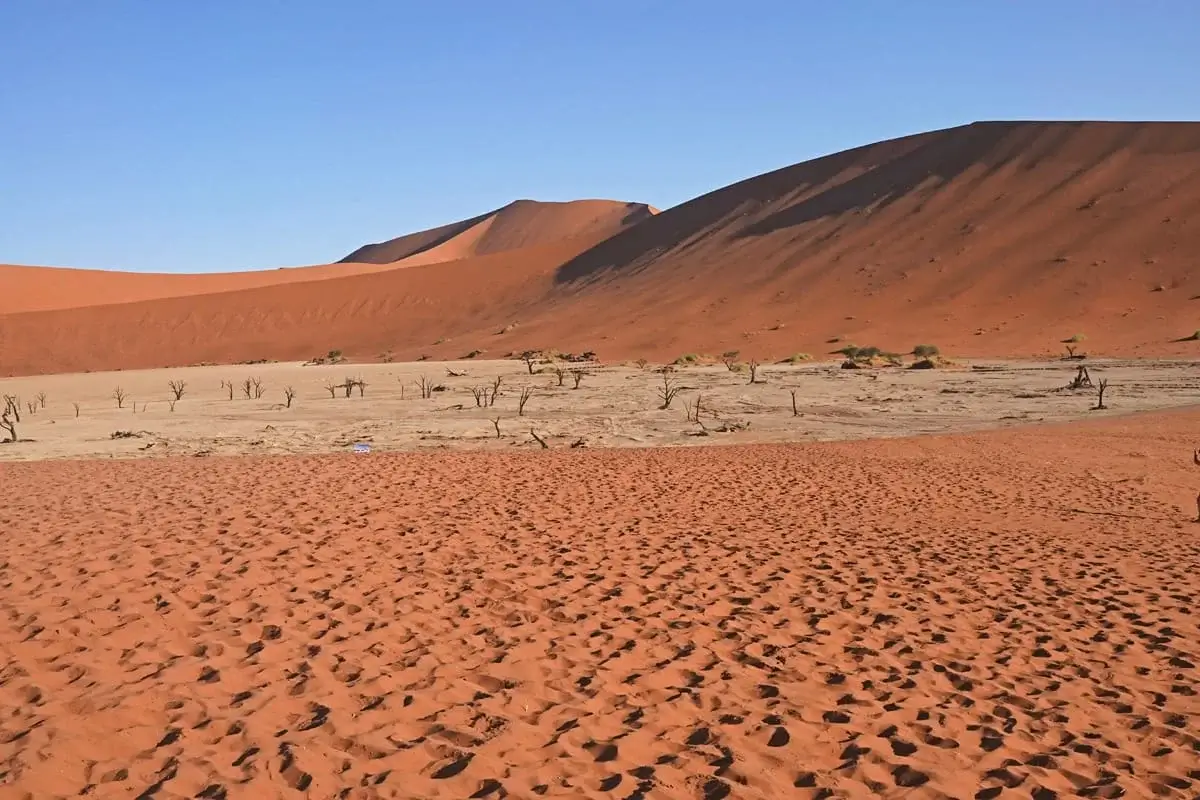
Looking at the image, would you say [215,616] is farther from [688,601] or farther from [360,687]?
[688,601]

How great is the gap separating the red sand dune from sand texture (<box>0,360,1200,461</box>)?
799 centimetres

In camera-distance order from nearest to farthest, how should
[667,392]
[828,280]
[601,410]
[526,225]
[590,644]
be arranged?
[590,644] → [601,410] → [667,392] → [828,280] → [526,225]

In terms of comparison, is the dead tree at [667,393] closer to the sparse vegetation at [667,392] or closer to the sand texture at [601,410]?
the sparse vegetation at [667,392]

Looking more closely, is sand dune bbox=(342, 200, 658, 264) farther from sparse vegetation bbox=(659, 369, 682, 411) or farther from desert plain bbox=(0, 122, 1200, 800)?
desert plain bbox=(0, 122, 1200, 800)

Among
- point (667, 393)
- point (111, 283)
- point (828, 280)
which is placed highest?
point (111, 283)

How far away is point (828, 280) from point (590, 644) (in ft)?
154

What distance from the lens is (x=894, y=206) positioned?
57.2 meters

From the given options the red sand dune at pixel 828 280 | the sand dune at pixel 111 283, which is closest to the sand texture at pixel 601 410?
the red sand dune at pixel 828 280

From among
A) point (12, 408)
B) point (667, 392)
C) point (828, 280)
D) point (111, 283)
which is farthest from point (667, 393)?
point (111, 283)

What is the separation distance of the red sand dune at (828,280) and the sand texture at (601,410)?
26.2 ft

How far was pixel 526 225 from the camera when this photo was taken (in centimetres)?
13338

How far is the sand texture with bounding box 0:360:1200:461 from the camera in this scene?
19.0 m

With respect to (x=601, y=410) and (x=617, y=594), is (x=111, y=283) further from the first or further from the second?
(x=617, y=594)

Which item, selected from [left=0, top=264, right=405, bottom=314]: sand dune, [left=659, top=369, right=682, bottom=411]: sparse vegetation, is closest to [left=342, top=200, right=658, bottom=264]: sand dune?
[left=0, top=264, right=405, bottom=314]: sand dune
